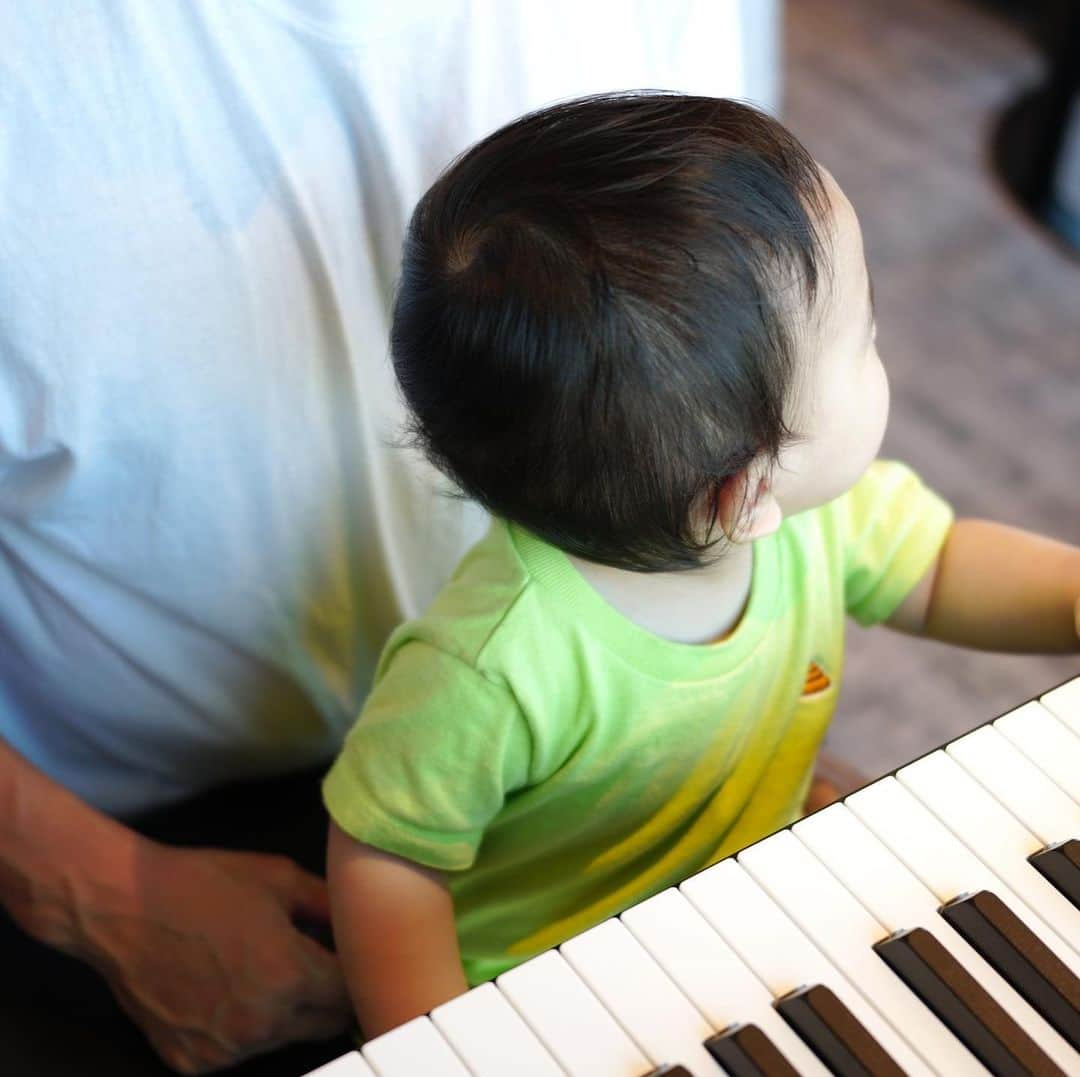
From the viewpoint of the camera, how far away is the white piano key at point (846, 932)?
535 millimetres

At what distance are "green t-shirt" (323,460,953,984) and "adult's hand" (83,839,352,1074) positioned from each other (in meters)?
0.11

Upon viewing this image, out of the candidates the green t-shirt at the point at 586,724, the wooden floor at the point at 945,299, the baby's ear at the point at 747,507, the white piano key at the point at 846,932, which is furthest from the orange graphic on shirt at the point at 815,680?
the wooden floor at the point at 945,299

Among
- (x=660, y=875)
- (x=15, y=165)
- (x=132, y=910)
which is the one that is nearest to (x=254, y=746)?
(x=132, y=910)

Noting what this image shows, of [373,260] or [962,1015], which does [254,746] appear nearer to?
[373,260]

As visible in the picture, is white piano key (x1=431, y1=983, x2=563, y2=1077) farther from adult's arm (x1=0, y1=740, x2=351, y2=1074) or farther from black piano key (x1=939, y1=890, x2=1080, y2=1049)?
adult's arm (x1=0, y1=740, x2=351, y2=1074)

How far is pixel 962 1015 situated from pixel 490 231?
1.28 feet

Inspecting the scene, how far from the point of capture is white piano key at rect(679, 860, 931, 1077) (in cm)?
54

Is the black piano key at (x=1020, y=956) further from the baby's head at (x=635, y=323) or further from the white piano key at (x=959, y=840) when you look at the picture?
the baby's head at (x=635, y=323)

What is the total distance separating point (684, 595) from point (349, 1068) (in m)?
0.36

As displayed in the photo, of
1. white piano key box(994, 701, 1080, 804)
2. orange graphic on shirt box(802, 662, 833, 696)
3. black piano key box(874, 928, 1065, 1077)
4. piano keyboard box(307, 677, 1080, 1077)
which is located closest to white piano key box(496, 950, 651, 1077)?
piano keyboard box(307, 677, 1080, 1077)

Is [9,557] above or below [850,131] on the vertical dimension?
above

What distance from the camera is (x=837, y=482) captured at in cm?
75

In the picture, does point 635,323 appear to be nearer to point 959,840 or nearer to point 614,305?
point 614,305

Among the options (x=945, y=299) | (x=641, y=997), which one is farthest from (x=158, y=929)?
(x=945, y=299)
